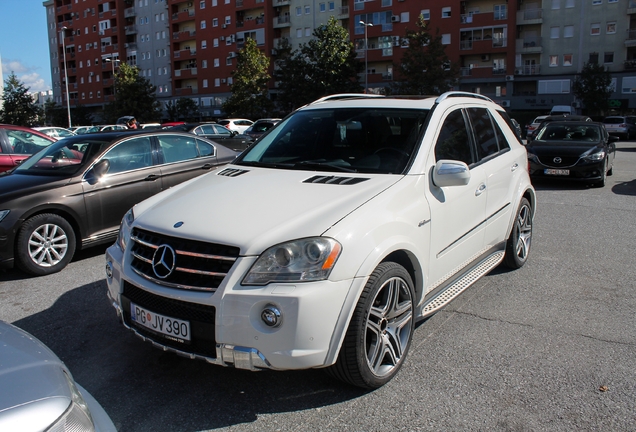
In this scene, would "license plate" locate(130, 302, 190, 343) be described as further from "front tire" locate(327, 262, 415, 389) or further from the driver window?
the driver window

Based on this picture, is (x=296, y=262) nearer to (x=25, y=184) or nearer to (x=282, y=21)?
(x=25, y=184)

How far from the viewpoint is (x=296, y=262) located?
9.31 ft

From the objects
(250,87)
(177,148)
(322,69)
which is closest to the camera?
(177,148)

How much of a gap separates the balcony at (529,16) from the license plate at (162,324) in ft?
196

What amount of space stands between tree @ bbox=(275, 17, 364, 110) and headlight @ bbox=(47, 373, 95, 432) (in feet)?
165

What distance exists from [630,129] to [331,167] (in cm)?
4055

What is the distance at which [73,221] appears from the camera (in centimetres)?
634

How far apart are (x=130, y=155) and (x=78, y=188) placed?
0.94 meters

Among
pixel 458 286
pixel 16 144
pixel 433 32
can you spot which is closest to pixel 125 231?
pixel 458 286

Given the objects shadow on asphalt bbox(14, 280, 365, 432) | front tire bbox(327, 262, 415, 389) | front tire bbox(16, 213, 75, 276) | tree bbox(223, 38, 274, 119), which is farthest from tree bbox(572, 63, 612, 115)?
shadow on asphalt bbox(14, 280, 365, 432)

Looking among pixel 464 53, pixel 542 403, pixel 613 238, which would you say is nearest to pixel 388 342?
pixel 542 403

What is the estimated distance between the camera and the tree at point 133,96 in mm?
65062

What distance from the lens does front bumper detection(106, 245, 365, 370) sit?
2.74m

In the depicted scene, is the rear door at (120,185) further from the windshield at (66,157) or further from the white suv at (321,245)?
the white suv at (321,245)
